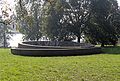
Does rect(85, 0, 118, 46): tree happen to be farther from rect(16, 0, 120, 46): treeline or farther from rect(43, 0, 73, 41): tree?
rect(43, 0, 73, 41): tree

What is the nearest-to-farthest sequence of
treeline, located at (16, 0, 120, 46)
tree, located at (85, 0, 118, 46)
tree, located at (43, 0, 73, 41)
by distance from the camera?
tree, located at (85, 0, 118, 46) < treeline, located at (16, 0, 120, 46) < tree, located at (43, 0, 73, 41)

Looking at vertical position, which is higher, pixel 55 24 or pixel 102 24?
pixel 55 24

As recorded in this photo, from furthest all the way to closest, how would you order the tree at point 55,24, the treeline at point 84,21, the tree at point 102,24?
the tree at point 55,24 → the treeline at point 84,21 → the tree at point 102,24

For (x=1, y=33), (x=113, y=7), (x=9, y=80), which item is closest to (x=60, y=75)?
(x=9, y=80)

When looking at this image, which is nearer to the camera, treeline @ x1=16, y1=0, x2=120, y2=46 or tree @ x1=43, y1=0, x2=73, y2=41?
treeline @ x1=16, y1=0, x2=120, y2=46

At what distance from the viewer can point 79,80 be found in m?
9.67

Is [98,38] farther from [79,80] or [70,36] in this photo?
[79,80]

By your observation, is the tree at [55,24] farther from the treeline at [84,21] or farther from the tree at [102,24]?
the tree at [102,24]

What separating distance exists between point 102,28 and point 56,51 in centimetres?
2109

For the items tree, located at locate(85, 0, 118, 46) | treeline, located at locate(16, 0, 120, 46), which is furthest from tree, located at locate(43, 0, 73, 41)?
tree, located at locate(85, 0, 118, 46)

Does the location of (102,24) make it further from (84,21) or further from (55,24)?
(55,24)

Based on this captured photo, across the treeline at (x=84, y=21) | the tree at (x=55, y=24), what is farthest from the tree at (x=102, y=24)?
the tree at (x=55, y=24)

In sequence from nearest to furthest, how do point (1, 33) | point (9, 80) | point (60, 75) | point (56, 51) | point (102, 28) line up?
point (9, 80) < point (60, 75) < point (56, 51) < point (102, 28) < point (1, 33)

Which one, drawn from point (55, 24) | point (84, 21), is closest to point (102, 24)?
point (84, 21)
